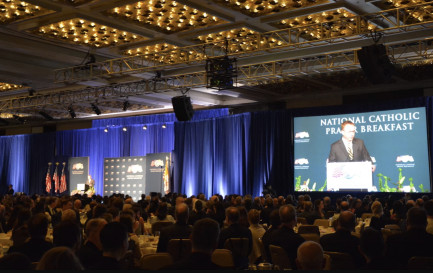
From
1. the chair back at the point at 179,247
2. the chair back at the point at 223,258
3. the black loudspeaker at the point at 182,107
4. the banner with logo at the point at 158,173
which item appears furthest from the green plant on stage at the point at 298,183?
the chair back at the point at 223,258

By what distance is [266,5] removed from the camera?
10.3m

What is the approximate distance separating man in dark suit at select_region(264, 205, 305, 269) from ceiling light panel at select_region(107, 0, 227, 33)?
5952 millimetres

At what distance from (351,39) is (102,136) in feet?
53.3

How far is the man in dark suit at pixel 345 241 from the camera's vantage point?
5.23m

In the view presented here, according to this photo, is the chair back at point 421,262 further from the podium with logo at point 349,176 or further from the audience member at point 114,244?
the podium with logo at point 349,176

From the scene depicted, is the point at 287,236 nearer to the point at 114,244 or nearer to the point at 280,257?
the point at 280,257

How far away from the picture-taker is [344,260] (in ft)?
16.0

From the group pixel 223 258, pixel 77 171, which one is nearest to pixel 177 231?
pixel 223 258

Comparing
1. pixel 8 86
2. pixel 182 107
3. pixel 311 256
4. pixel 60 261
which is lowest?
pixel 311 256

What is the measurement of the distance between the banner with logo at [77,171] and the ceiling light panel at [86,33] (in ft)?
40.1

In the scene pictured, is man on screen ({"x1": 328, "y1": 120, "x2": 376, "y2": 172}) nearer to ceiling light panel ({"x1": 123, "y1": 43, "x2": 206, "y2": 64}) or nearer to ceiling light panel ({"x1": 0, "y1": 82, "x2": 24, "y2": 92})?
ceiling light panel ({"x1": 123, "y1": 43, "x2": 206, "y2": 64})

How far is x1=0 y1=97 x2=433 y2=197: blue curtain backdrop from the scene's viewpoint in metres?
19.6

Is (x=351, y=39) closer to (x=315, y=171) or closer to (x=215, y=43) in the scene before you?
(x=215, y=43)

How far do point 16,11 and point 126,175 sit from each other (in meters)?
13.5
